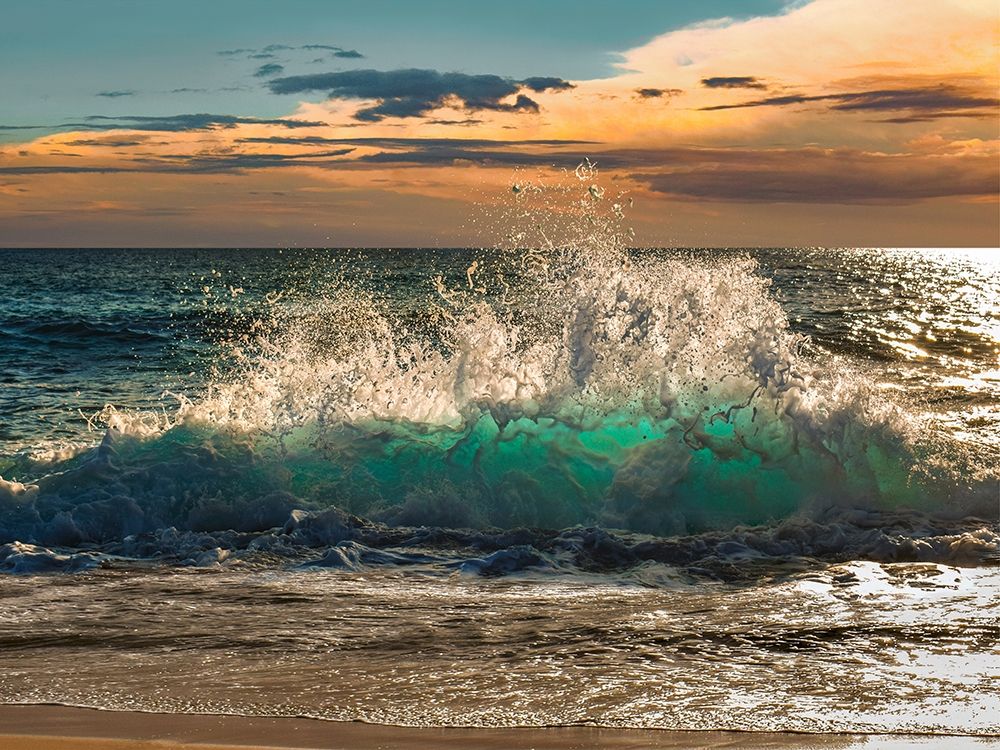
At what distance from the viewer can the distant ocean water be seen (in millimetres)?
5281

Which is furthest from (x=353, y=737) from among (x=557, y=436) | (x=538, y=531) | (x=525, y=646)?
(x=557, y=436)

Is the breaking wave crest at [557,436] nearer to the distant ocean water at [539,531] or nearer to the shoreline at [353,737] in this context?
the distant ocean water at [539,531]

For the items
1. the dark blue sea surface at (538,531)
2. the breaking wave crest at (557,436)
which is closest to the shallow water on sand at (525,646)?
the dark blue sea surface at (538,531)

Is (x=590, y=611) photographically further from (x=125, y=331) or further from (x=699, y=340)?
(x=125, y=331)

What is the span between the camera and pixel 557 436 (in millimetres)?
10711

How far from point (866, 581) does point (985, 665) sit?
1.92m

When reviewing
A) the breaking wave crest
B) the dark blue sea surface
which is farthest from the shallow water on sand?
the breaking wave crest

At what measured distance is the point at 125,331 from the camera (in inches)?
1152

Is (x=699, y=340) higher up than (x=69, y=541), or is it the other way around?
(x=699, y=340)

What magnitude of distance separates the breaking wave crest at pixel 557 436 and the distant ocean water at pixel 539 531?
32mm

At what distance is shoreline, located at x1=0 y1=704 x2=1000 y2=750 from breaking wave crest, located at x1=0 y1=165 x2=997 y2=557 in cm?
455

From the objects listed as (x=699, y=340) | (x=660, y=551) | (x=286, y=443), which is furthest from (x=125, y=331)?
(x=660, y=551)

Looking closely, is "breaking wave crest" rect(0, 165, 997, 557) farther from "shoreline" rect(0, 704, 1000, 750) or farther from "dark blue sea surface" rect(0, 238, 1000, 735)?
"shoreline" rect(0, 704, 1000, 750)

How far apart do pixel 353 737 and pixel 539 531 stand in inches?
180
